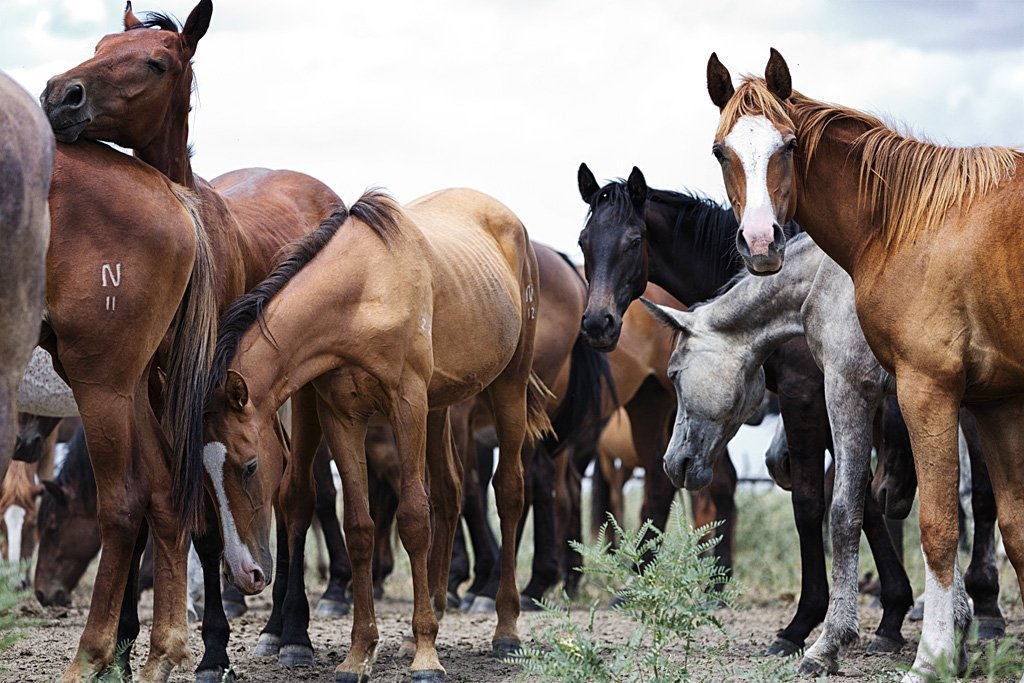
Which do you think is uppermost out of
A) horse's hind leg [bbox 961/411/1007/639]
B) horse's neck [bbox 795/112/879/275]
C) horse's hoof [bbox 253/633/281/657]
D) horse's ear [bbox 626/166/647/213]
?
horse's ear [bbox 626/166/647/213]

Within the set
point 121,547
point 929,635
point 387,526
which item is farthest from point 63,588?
point 929,635

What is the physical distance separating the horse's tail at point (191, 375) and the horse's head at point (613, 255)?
262 centimetres

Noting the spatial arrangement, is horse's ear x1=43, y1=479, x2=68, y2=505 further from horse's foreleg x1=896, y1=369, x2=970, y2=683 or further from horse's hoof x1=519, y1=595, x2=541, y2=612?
horse's foreleg x1=896, y1=369, x2=970, y2=683

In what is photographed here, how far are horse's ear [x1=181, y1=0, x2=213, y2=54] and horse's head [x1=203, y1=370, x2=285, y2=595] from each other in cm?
168

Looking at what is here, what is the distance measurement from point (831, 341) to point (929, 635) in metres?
1.67

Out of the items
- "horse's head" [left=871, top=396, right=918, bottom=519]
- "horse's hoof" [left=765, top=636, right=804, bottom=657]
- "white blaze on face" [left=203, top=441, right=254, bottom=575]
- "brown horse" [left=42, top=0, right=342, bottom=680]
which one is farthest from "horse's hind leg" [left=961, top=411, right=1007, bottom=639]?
"brown horse" [left=42, top=0, right=342, bottom=680]

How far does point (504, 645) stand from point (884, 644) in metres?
1.96

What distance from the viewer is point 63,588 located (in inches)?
352

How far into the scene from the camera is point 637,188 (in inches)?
303

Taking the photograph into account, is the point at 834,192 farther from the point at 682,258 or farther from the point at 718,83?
the point at 682,258

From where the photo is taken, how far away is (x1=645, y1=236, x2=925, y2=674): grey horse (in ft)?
19.0

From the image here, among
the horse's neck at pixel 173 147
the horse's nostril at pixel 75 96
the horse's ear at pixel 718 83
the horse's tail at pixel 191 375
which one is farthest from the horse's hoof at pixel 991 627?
the horse's nostril at pixel 75 96

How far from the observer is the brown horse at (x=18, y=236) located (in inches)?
121

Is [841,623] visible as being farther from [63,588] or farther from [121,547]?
[63,588]
